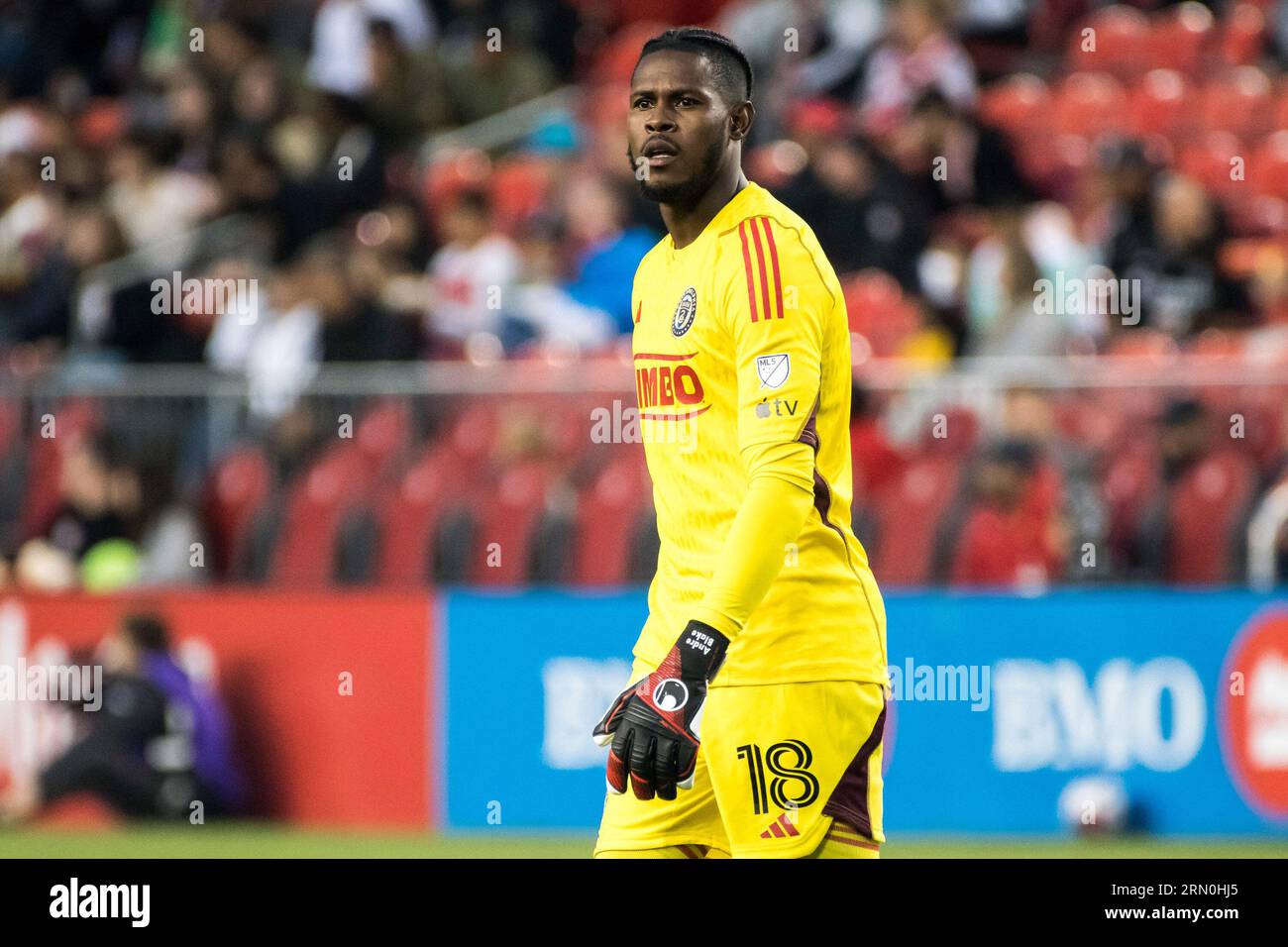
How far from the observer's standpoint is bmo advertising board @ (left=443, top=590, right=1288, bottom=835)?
10672 mm

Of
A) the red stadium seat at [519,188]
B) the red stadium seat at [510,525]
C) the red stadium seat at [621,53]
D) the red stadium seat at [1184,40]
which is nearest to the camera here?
the red stadium seat at [510,525]

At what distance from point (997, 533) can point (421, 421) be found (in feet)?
9.46

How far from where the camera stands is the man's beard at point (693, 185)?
4.86 metres

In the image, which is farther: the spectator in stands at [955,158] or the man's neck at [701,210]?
the spectator in stands at [955,158]

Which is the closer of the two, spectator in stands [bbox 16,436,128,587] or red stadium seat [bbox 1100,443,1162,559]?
red stadium seat [bbox 1100,443,1162,559]

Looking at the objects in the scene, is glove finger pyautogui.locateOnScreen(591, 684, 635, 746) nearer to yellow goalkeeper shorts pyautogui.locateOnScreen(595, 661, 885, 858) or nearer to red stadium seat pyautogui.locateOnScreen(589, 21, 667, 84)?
yellow goalkeeper shorts pyautogui.locateOnScreen(595, 661, 885, 858)

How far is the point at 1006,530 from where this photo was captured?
10.8 m

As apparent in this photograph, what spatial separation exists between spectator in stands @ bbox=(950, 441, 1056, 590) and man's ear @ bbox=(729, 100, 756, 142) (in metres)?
5.92

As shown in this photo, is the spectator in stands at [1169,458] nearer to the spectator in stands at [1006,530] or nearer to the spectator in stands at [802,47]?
the spectator in stands at [1006,530]

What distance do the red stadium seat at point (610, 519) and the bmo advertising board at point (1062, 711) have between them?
0.70 feet

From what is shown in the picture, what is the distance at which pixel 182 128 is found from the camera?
15.6 meters

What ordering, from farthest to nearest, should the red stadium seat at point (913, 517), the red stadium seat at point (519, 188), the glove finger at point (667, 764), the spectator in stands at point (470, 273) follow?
the red stadium seat at point (519, 188)
the spectator in stands at point (470, 273)
the red stadium seat at point (913, 517)
the glove finger at point (667, 764)

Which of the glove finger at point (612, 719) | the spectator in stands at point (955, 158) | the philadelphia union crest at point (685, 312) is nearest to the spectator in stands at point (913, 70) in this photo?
the spectator in stands at point (955, 158)

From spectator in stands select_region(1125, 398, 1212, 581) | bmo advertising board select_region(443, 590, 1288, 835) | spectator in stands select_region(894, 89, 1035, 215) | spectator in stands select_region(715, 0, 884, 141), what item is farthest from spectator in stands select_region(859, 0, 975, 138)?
bmo advertising board select_region(443, 590, 1288, 835)
